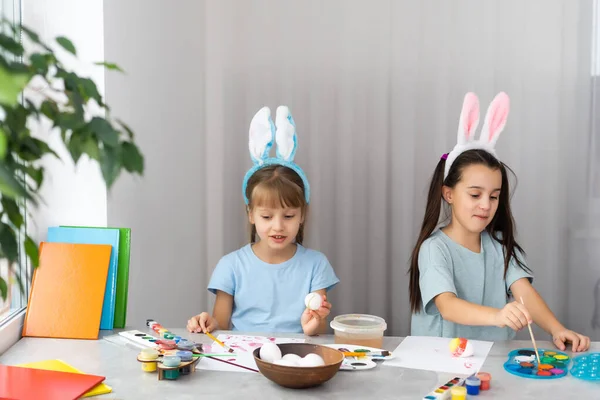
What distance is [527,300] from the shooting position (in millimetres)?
1927

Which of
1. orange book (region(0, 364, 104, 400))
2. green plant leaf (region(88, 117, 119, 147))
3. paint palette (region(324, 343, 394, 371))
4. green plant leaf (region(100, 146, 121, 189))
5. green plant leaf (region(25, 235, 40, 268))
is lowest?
orange book (region(0, 364, 104, 400))

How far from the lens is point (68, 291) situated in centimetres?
171

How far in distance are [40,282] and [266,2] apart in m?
1.30

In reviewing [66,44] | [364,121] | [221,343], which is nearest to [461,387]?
[221,343]

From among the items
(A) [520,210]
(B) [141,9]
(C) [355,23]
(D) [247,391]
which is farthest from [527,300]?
(B) [141,9]

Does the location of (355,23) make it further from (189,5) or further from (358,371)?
(358,371)

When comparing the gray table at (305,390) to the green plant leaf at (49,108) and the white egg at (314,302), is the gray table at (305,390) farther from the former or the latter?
the green plant leaf at (49,108)

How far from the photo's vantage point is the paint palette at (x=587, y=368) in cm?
134

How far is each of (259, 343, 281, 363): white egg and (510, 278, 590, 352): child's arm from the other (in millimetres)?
699

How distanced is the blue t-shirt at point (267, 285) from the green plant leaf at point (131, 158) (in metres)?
1.37

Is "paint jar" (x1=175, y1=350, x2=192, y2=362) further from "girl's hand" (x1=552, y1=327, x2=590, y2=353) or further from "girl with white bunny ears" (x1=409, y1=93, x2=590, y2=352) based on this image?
"girl's hand" (x1=552, y1=327, x2=590, y2=353)

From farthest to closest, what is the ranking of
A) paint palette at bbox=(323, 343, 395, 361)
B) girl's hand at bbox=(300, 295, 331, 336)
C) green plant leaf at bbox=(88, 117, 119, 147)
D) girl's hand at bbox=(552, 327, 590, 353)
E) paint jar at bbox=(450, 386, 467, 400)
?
girl's hand at bbox=(300, 295, 331, 336) < girl's hand at bbox=(552, 327, 590, 353) < paint palette at bbox=(323, 343, 395, 361) < paint jar at bbox=(450, 386, 467, 400) < green plant leaf at bbox=(88, 117, 119, 147)

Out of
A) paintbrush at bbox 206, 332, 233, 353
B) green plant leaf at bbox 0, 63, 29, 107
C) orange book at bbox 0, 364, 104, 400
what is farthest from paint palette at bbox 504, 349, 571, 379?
green plant leaf at bbox 0, 63, 29, 107

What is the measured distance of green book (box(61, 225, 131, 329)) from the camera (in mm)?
1734
